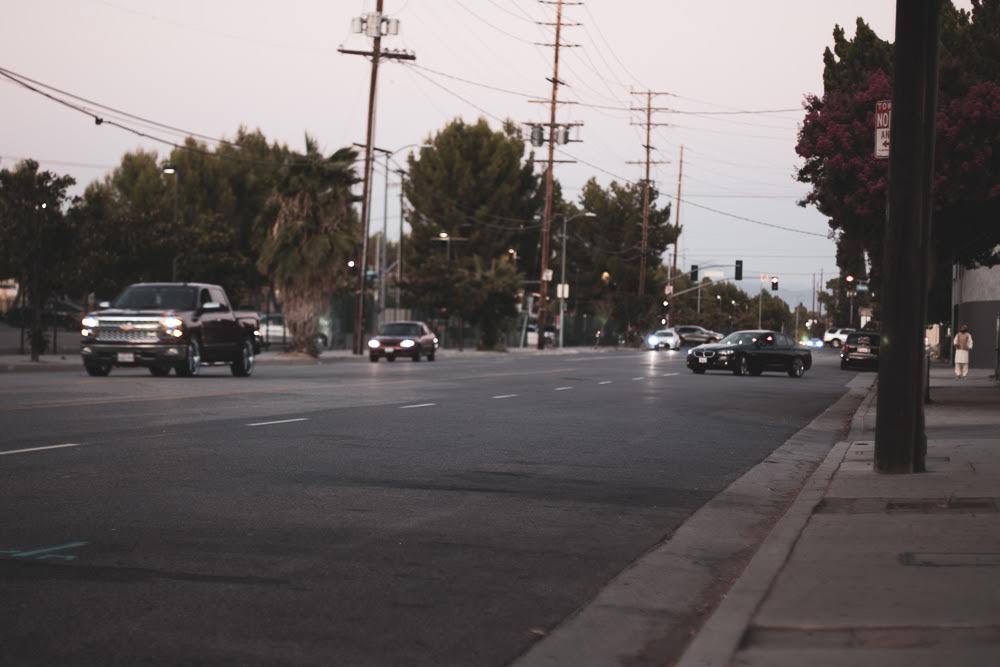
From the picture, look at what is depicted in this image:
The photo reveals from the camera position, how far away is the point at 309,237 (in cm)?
5566

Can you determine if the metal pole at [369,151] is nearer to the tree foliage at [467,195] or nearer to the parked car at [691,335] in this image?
the parked car at [691,335]

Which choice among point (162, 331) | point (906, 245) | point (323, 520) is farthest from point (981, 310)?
point (323, 520)

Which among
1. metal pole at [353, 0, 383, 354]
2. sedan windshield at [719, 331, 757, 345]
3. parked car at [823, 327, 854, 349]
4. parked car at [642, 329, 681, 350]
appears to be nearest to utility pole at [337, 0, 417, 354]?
metal pole at [353, 0, 383, 354]

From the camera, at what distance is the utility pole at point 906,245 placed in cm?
1359

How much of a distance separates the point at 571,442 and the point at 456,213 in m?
87.9

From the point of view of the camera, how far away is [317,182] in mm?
55500

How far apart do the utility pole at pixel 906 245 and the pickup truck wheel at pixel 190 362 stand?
21388 millimetres

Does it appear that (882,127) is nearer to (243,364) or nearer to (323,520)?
(323,520)

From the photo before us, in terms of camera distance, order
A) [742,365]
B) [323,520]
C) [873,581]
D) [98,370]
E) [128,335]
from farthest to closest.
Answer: [742,365], [98,370], [128,335], [323,520], [873,581]

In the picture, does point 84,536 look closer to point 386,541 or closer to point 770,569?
point 386,541

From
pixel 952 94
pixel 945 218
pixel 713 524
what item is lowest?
pixel 713 524

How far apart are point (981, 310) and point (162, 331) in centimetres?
3673

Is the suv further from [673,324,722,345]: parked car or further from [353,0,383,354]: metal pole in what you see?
[353,0,383,354]: metal pole

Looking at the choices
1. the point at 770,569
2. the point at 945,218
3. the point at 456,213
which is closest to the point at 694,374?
the point at 945,218
